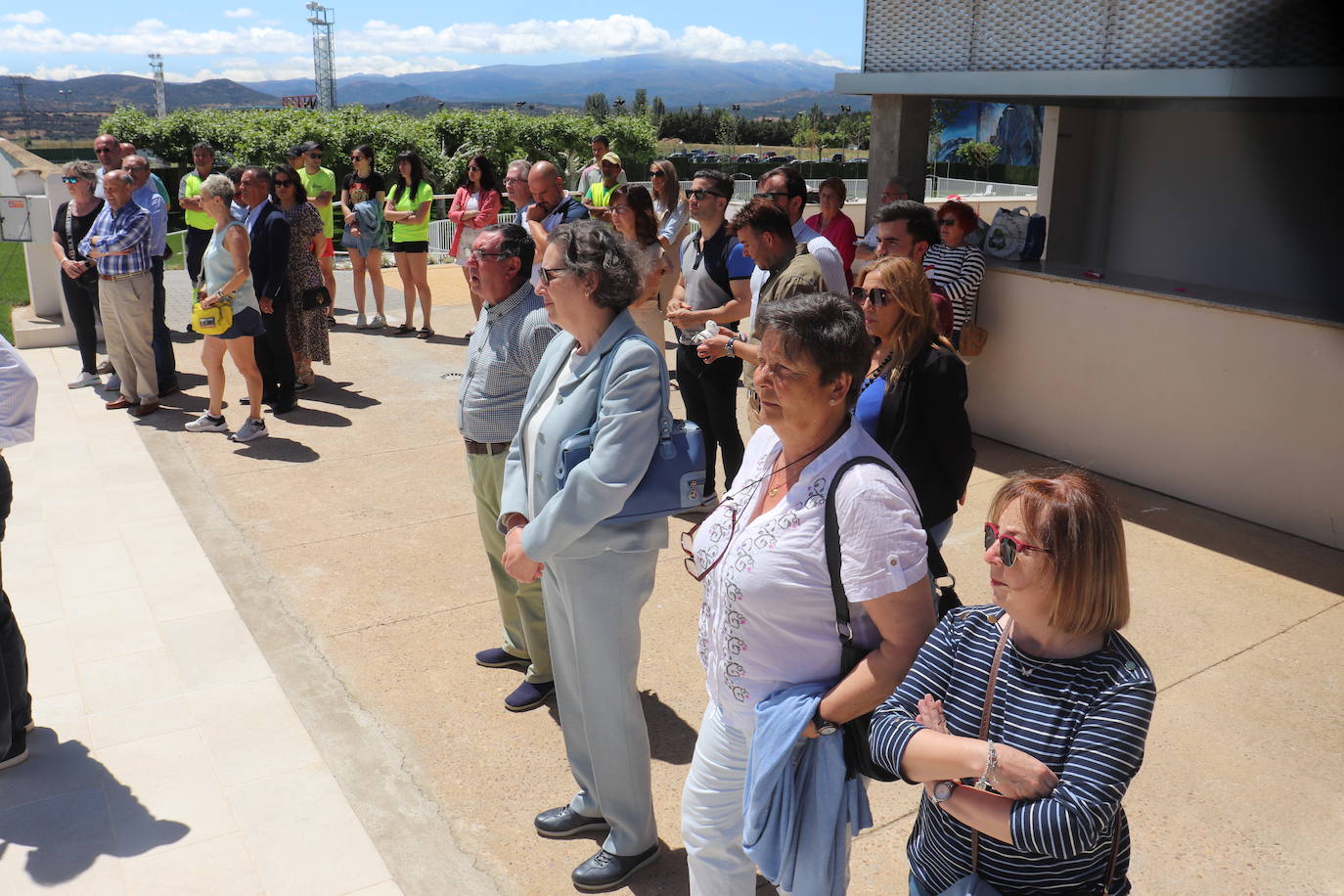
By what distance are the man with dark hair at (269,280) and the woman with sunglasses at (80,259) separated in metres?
1.29

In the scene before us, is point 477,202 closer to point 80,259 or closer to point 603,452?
point 80,259

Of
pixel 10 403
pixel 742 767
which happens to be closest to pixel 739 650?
pixel 742 767

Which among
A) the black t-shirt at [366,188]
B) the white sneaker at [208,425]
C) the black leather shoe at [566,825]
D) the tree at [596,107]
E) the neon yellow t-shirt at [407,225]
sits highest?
the tree at [596,107]

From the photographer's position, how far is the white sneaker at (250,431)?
828cm

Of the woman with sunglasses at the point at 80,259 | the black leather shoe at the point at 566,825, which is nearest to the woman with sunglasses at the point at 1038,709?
the black leather shoe at the point at 566,825

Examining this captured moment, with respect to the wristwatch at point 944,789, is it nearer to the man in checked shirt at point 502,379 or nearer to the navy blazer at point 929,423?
the navy blazer at point 929,423

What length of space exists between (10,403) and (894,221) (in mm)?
3983

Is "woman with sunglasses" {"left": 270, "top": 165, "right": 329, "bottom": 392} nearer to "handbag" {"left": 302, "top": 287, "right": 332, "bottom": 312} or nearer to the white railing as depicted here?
"handbag" {"left": 302, "top": 287, "right": 332, "bottom": 312}

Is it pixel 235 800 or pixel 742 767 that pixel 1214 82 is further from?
pixel 235 800

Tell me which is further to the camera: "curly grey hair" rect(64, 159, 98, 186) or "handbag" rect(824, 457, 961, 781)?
"curly grey hair" rect(64, 159, 98, 186)

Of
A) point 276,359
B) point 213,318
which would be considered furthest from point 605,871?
point 276,359

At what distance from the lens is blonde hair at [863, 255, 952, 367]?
3639 millimetres

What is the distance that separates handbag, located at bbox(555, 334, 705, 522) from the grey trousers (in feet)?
0.58

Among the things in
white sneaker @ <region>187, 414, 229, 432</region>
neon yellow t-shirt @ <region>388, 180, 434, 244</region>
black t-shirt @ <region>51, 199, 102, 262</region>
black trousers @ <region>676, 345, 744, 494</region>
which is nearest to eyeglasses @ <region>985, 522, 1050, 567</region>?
black trousers @ <region>676, 345, 744, 494</region>
